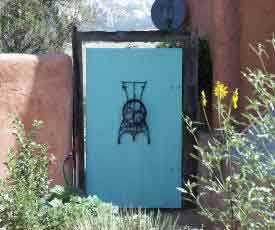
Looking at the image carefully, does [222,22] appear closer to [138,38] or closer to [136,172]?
[138,38]

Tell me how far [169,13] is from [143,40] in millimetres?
2254

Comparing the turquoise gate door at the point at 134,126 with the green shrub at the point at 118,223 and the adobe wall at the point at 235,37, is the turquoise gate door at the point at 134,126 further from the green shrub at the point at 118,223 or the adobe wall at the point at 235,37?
the green shrub at the point at 118,223

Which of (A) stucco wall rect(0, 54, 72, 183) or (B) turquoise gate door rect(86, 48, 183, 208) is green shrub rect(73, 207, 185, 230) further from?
(B) turquoise gate door rect(86, 48, 183, 208)

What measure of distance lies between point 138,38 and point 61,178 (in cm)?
165

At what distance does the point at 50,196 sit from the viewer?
5.23 meters

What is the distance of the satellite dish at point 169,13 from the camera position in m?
8.92

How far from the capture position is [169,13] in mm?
9125

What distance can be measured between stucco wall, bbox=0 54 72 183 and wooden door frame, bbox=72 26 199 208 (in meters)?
0.28

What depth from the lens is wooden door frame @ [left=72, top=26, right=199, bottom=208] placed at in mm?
6887

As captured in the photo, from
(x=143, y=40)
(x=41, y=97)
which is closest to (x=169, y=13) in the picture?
(x=143, y=40)

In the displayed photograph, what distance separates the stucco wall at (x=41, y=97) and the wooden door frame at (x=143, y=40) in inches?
11.0

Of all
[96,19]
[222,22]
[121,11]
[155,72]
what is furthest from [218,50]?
[121,11]

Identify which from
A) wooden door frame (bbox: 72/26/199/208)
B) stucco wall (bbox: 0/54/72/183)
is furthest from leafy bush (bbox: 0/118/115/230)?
wooden door frame (bbox: 72/26/199/208)

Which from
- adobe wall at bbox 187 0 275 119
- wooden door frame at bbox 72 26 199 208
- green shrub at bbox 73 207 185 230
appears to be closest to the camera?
green shrub at bbox 73 207 185 230
